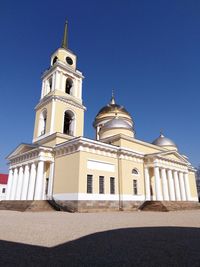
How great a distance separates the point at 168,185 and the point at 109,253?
26.1m

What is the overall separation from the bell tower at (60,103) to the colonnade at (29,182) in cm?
377

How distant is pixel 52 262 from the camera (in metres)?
4.56

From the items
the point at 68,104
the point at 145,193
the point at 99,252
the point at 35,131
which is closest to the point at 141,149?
the point at 145,193

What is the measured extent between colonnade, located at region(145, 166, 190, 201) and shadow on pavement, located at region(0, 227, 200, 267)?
66.8 ft

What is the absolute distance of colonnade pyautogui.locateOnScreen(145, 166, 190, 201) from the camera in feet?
87.5

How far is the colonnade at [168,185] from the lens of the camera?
2667cm

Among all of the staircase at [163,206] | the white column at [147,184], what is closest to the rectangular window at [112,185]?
the staircase at [163,206]

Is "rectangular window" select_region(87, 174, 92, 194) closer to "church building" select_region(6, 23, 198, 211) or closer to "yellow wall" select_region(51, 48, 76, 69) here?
"church building" select_region(6, 23, 198, 211)

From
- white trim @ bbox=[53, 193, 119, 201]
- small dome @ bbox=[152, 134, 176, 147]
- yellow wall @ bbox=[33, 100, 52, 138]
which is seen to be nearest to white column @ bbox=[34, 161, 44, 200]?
white trim @ bbox=[53, 193, 119, 201]

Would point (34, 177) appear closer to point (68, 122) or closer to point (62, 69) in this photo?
point (68, 122)

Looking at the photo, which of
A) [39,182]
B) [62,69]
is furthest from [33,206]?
[62,69]

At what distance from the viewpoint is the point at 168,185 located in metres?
29.1

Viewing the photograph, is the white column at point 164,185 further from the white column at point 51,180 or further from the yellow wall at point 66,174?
the white column at point 51,180

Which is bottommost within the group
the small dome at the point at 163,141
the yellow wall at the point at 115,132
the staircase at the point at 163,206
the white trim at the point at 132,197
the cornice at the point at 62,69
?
the staircase at the point at 163,206
